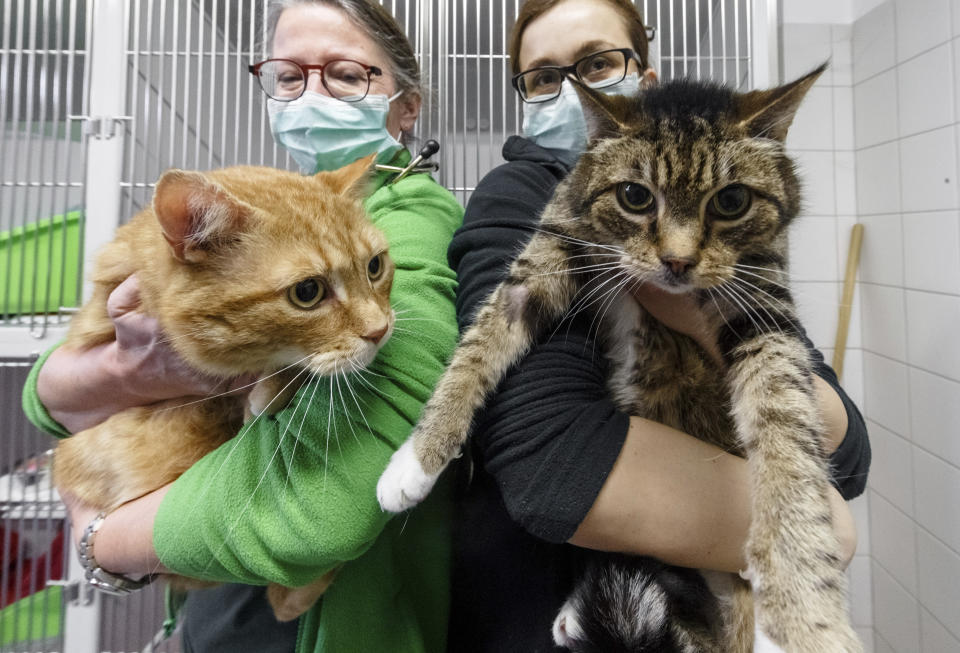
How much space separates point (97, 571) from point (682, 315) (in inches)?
42.1

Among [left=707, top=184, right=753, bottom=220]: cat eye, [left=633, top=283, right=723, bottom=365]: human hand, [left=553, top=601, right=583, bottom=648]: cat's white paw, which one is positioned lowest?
[left=553, top=601, right=583, bottom=648]: cat's white paw

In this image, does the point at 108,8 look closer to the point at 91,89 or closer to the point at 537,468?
the point at 91,89

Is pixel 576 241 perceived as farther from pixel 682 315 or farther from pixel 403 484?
pixel 403 484

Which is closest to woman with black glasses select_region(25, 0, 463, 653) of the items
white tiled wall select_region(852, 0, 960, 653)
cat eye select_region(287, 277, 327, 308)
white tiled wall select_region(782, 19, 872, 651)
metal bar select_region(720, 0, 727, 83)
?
cat eye select_region(287, 277, 327, 308)

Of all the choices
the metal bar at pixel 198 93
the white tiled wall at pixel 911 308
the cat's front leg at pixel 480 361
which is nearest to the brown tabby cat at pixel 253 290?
the cat's front leg at pixel 480 361

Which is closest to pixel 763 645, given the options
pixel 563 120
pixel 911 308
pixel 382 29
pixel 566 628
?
pixel 566 628

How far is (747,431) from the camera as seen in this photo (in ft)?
2.64

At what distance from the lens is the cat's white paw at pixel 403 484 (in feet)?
2.40

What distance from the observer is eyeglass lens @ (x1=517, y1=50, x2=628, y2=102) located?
1176 mm

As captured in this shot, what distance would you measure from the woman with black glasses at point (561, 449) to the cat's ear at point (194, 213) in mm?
362

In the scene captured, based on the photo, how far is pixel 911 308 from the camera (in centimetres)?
192

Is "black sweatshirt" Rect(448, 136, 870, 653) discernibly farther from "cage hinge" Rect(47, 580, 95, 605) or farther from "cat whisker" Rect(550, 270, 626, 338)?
"cage hinge" Rect(47, 580, 95, 605)

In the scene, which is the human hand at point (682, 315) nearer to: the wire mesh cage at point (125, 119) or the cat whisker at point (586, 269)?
the cat whisker at point (586, 269)

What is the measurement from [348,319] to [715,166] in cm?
61
